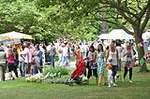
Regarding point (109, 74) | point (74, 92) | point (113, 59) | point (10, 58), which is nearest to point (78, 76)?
point (109, 74)

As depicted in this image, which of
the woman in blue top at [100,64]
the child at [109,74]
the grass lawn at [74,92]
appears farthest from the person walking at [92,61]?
the child at [109,74]

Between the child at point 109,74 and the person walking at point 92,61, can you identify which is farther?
the person walking at point 92,61

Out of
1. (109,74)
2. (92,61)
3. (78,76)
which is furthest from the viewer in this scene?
(92,61)

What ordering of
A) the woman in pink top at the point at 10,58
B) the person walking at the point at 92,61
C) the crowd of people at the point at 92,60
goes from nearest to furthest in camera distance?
the crowd of people at the point at 92,60 → the person walking at the point at 92,61 → the woman in pink top at the point at 10,58

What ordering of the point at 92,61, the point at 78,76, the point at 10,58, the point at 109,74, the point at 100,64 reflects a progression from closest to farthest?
the point at 109,74, the point at 100,64, the point at 78,76, the point at 92,61, the point at 10,58

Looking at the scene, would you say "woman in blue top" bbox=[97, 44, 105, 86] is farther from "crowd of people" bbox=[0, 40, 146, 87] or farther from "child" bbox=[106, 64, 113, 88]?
"child" bbox=[106, 64, 113, 88]

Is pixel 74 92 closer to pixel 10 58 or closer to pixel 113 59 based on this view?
A: pixel 113 59

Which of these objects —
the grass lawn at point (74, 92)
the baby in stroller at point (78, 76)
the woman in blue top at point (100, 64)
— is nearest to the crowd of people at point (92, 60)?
the woman in blue top at point (100, 64)

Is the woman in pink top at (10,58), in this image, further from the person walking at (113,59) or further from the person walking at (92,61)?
the person walking at (113,59)

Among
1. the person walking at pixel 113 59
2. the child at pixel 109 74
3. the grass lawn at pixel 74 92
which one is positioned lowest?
the grass lawn at pixel 74 92

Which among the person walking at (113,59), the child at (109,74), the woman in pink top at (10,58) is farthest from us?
the woman in pink top at (10,58)

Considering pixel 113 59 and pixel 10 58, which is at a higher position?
pixel 10 58

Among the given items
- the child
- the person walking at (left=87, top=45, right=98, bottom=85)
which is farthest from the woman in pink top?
the child

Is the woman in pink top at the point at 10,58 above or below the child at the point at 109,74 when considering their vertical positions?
above
